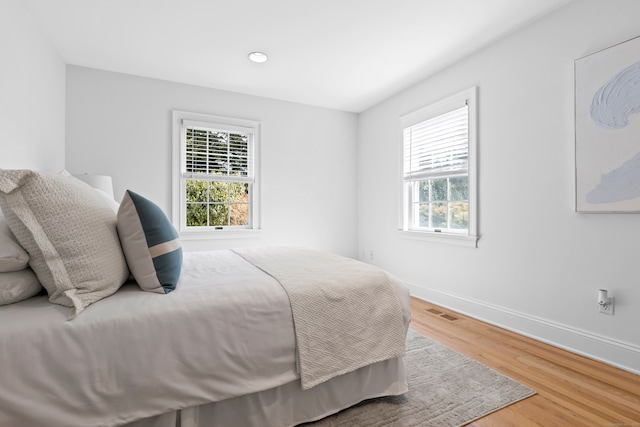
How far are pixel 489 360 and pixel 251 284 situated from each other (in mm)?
1718

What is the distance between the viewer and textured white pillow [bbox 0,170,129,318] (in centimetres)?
111

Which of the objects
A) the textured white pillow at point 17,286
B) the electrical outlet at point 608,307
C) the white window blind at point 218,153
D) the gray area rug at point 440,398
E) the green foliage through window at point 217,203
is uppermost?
the white window blind at point 218,153

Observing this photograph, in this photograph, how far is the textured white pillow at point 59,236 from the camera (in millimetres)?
1110

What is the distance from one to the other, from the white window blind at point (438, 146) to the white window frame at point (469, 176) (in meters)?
0.05

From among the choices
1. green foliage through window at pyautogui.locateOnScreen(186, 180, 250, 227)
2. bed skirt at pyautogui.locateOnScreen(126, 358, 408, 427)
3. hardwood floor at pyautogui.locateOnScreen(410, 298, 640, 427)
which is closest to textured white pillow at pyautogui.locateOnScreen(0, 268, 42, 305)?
bed skirt at pyautogui.locateOnScreen(126, 358, 408, 427)

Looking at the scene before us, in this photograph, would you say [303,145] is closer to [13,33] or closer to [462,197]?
[462,197]

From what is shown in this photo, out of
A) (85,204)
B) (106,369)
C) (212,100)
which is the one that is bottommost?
(106,369)

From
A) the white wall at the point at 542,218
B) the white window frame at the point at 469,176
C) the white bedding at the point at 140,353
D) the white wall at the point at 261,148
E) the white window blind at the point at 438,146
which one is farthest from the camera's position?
the white wall at the point at 261,148

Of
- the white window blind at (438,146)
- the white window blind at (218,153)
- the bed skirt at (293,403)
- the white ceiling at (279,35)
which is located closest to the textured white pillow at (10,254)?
the bed skirt at (293,403)

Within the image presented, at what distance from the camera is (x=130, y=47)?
2.86 m

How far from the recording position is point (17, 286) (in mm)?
1135

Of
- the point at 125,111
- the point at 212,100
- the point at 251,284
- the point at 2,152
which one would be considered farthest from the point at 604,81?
the point at 125,111

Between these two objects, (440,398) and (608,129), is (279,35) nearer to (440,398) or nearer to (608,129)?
(608,129)

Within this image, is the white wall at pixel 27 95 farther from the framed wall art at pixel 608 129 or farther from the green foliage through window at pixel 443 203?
the framed wall art at pixel 608 129
